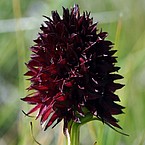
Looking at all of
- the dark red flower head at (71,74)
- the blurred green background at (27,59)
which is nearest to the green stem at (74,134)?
the dark red flower head at (71,74)

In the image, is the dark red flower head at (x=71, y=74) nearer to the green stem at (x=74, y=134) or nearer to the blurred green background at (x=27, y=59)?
the green stem at (x=74, y=134)

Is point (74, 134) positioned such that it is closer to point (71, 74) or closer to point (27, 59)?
point (71, 74)

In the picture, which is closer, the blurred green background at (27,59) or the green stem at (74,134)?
the green stem at (74,134)

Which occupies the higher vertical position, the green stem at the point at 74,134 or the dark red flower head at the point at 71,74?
the dark red flower head at the point at 71,74

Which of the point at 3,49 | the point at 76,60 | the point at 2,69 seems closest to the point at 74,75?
the point at 76,60

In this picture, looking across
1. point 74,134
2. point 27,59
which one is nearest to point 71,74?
point 74,134

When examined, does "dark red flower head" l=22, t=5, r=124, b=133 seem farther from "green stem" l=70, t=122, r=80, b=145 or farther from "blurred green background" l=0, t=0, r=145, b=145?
"blurred green background" l=0, t=0, r=145, b=145
